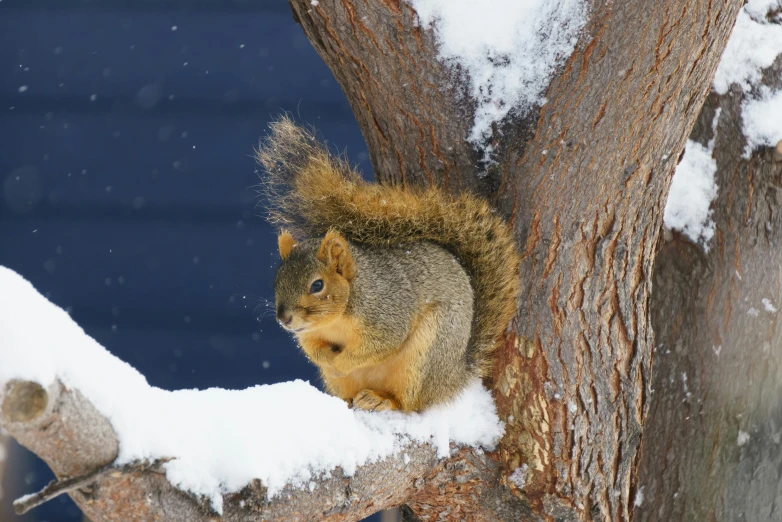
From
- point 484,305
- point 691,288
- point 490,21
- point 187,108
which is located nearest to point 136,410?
point 484,305

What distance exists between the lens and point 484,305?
1.44 meters

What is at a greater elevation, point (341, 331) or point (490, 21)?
point (490, 21)

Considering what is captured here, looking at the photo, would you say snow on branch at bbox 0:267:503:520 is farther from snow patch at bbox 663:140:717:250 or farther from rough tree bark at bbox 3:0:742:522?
snow patch at bbox 663:140:717:250

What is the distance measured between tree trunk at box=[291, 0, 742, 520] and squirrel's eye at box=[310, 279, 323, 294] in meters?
0.27

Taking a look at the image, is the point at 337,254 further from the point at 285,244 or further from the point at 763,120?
the point at 763,120

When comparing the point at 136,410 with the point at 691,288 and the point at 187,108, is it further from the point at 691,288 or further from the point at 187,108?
the point at 187,108

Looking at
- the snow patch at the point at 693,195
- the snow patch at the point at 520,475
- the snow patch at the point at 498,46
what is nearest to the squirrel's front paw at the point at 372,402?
the snow patch at the point at 520,475

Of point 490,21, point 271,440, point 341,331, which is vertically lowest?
point 271,440

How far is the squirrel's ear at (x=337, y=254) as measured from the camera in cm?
143

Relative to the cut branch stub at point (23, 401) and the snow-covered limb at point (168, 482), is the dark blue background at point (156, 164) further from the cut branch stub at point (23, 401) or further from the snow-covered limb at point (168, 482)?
the cut branch stub at point (23, 401)

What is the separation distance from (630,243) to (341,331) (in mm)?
484

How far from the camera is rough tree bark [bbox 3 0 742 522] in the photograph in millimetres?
1352

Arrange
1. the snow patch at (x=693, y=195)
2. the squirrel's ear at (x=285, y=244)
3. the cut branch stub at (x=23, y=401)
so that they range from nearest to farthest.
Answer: the cut branch stub at (x=23, y=401) → the squirrel's ear at (x=285, y=244) → the snow patch at (x=693, y=195)

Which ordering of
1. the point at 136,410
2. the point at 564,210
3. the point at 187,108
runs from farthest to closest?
the point at 187,108 → the point at 564,210 → the point at 136,410
